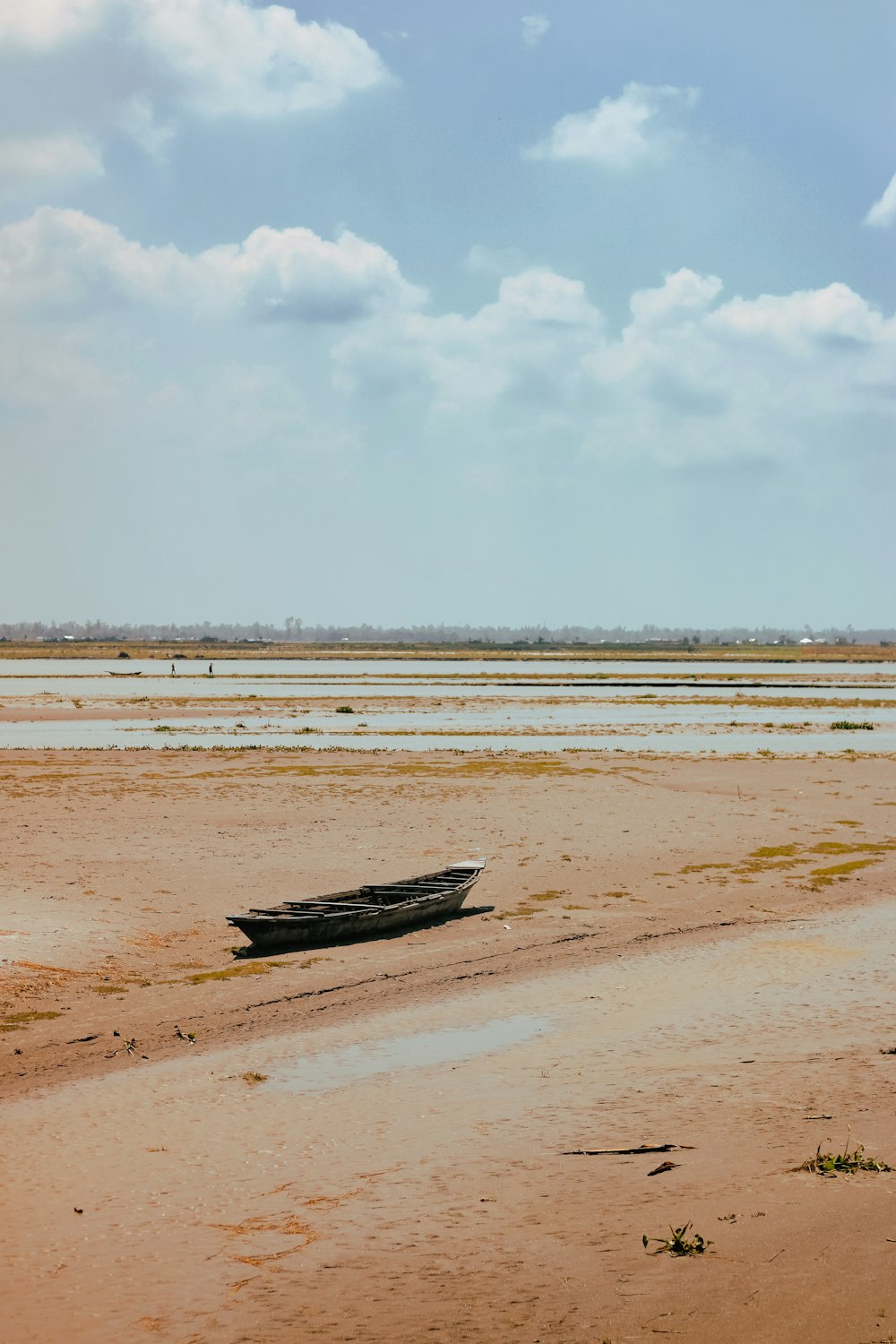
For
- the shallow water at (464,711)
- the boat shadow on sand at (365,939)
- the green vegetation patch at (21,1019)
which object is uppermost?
the shallow water at (464,711)

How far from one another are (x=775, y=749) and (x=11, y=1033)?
42.6m

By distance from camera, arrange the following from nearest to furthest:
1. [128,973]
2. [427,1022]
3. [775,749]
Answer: [427,1022] < [128,973] < [775,749]

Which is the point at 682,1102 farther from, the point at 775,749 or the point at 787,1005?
the point at 775,749

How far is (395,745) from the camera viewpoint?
5238 centimetres

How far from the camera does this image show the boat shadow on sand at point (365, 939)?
59.0 feet

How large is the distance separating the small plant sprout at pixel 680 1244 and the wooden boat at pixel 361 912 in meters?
10.1

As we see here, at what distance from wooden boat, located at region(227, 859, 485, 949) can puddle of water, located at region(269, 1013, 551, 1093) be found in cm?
418

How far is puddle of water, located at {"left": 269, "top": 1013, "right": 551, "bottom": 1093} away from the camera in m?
12.7

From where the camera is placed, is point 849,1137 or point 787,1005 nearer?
point 849,1137

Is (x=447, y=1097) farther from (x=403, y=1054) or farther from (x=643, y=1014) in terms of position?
(x=643, y=1014)

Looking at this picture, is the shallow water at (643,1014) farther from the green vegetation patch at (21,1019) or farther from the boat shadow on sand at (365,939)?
the boat shadow on sand at (365,939)

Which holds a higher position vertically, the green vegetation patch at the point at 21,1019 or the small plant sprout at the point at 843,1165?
the small plant sprout at the point at 843,1165

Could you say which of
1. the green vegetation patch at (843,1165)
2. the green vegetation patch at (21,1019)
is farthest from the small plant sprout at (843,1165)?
the green vegetation patch at (21,1019)

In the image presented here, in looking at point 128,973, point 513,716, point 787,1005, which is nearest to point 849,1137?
point 787,1005
